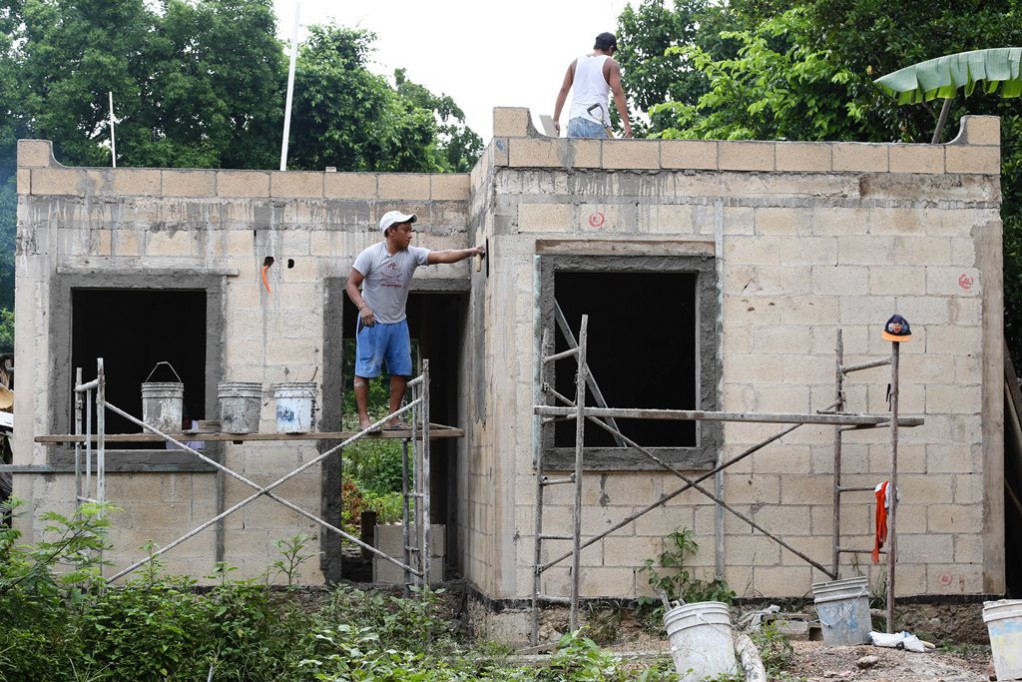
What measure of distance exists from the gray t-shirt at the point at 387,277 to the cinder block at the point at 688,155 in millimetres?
2010

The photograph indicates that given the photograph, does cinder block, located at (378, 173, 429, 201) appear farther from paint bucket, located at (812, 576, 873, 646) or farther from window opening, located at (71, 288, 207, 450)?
paint bucket, located at (812, 576, 873, 646)

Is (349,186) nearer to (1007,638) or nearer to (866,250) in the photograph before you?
(866,250)

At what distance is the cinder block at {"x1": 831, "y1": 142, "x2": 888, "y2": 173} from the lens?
11391 millimetres

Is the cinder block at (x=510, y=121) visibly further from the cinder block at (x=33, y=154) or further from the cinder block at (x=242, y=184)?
the cinder block at (x=33, y=154)

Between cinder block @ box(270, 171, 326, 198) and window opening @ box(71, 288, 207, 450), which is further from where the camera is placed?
window opening @ box(71, 288, 207, 450)

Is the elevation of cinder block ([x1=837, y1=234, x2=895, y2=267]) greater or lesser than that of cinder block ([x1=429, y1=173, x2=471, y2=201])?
lesser

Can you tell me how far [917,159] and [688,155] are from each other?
1.82 m

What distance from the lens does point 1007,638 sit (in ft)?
29.0

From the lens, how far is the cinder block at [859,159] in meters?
11.4

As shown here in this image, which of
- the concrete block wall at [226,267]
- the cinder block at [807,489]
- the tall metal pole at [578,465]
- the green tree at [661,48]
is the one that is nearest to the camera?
the tall metal pole at [578,465]

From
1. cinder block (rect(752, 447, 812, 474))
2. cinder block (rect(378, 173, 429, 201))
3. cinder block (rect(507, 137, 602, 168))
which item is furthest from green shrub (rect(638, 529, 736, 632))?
cinder block (rect(378, 173, 429, 201))

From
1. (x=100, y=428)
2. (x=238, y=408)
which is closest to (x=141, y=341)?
(x=238, y=408)

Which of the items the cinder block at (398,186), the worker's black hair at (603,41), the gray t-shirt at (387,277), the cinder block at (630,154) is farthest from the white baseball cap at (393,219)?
the worker's black hair at (603,41)

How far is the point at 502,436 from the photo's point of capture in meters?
11.0
